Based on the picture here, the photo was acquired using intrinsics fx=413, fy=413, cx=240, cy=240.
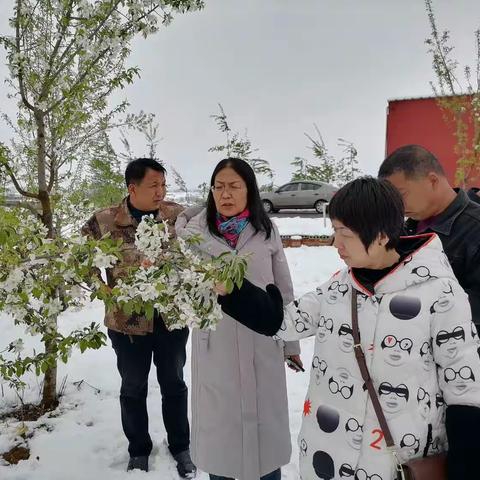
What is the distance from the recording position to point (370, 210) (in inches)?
49.4

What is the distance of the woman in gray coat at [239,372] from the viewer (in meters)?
2.02

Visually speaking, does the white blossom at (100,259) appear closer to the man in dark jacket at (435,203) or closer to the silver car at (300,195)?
the man in dark jacket at (435,203)

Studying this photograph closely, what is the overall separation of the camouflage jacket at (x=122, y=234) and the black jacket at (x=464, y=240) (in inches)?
55.8

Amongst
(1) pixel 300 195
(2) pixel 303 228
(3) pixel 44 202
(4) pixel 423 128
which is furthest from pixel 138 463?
(1) pixel 300 195

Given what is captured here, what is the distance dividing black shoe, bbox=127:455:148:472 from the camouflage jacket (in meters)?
0.84

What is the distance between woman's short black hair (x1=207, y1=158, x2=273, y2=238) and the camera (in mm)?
2146

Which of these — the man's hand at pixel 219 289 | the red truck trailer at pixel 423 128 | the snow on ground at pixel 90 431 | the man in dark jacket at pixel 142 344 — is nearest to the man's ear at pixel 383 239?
the man's hand at pixel 219 289

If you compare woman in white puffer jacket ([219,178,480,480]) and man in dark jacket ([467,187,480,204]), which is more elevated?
man in dark jacket ([467,187,480,204])

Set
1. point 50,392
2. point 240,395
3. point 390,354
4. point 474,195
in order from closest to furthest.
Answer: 1. point 390,354
2. point 240,395
3. point 474,195
4. point 50,392

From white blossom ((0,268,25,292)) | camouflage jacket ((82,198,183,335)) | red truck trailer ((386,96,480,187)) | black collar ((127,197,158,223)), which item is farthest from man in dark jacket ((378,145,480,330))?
red truck trailer ((386,96,480,187))

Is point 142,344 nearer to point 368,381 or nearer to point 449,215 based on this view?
point 368,381

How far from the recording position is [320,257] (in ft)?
26.3

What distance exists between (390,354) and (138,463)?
6.63ft

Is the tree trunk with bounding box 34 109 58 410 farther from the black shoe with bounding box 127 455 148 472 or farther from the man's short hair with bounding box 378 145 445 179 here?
the man's short hair with bounding box 378 145 445 179
